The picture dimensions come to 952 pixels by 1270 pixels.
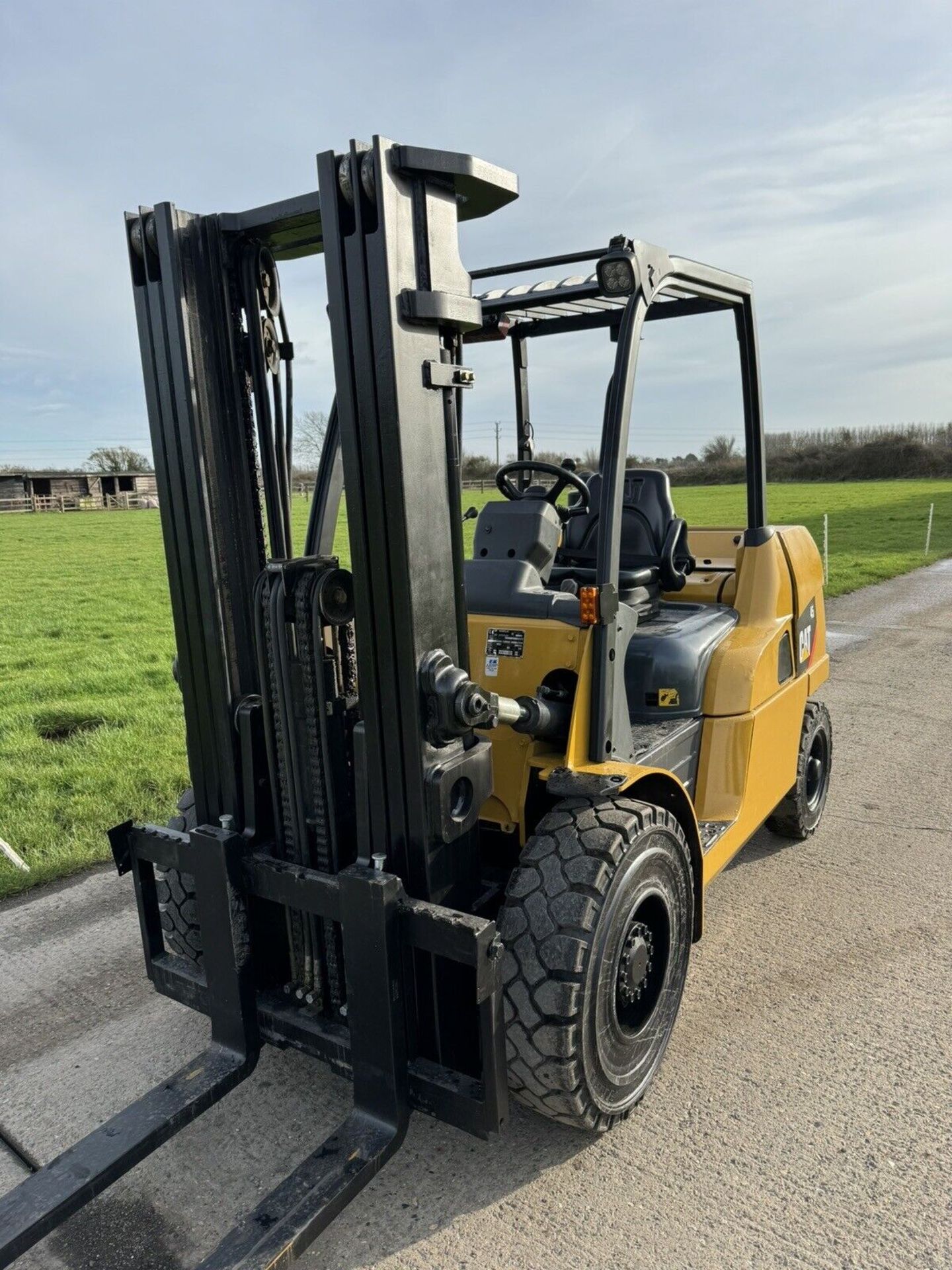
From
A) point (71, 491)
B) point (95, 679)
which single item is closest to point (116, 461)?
point (71, 491)

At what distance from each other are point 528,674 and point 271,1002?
1399 mm

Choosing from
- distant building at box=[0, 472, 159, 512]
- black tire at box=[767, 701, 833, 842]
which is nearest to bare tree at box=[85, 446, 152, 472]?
distant building at box=[0, 472, 159, 512]

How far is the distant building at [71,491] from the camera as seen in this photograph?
2496 inches

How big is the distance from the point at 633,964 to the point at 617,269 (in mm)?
2236

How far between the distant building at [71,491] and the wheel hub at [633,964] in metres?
67.3

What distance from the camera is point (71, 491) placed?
2680 inches

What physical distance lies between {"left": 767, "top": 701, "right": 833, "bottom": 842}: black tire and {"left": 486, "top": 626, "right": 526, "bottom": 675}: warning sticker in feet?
Answer: 7.22

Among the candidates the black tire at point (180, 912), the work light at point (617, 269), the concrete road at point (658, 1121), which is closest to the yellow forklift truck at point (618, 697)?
the work light at point (617, 269)

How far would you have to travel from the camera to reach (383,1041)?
2650mm

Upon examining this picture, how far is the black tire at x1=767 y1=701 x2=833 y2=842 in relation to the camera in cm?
498

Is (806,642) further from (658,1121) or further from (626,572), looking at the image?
(658,1121)

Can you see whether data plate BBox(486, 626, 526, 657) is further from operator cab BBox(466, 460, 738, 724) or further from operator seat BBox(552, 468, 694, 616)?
operator seat BBox(552, 468, 694, 616)

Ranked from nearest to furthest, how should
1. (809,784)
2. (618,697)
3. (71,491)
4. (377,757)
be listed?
(377,757), (618,697), (809,784), (71,491)

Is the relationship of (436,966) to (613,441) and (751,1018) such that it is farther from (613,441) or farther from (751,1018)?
(613,441)
